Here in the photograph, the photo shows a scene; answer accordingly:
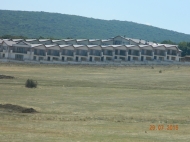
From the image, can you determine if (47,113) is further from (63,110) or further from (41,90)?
(41,90)

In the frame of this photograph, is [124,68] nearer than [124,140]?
No

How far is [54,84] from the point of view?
8306 cm

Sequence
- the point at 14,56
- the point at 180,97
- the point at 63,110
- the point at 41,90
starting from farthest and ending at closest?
1. the point at 14,56
2. the point at 41,90
3. the point at 180,97
4. the point at 63,110

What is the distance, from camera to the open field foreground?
36.3 meters

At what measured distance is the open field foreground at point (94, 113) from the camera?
3631cm

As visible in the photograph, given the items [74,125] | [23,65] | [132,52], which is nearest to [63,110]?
[74,125]

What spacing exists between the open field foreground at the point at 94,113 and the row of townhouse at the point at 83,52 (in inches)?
2514

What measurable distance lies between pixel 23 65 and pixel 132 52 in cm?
4367

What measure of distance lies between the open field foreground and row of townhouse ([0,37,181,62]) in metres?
63.9

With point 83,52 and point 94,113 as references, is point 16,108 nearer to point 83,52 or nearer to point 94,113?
point 94,113
